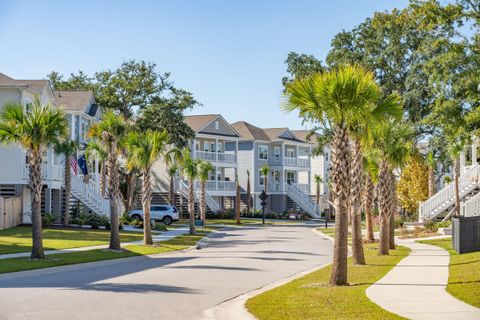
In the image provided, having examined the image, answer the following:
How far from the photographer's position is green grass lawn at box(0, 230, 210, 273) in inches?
860

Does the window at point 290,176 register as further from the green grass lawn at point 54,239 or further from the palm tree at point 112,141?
the palm tree at point 112,141

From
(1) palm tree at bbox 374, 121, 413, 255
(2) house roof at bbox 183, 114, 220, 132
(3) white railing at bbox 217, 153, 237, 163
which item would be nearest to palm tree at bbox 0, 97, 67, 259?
(1) palm tree at bbox 374, 121, 413, 255

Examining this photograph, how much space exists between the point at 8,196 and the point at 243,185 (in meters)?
43.0

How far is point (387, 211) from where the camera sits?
2675 cm

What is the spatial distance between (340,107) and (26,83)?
31015mm

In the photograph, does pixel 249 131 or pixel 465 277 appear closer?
pixel 465 277

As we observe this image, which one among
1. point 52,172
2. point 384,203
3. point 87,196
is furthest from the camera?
point 87,196

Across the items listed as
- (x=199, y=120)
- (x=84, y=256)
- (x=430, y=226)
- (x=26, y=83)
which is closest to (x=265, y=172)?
(x=199, y=120)

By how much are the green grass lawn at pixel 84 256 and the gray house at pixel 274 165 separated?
4750 centimetres

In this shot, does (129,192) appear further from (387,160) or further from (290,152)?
(387,160)

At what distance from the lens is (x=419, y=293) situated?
14.7 meters

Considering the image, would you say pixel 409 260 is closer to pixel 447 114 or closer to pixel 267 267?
pixel 267 267

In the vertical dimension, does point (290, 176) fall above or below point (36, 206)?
above

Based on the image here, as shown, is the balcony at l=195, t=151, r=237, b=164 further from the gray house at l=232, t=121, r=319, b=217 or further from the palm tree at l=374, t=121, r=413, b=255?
the palm tree at l=374, t=121, r=413, b=255
